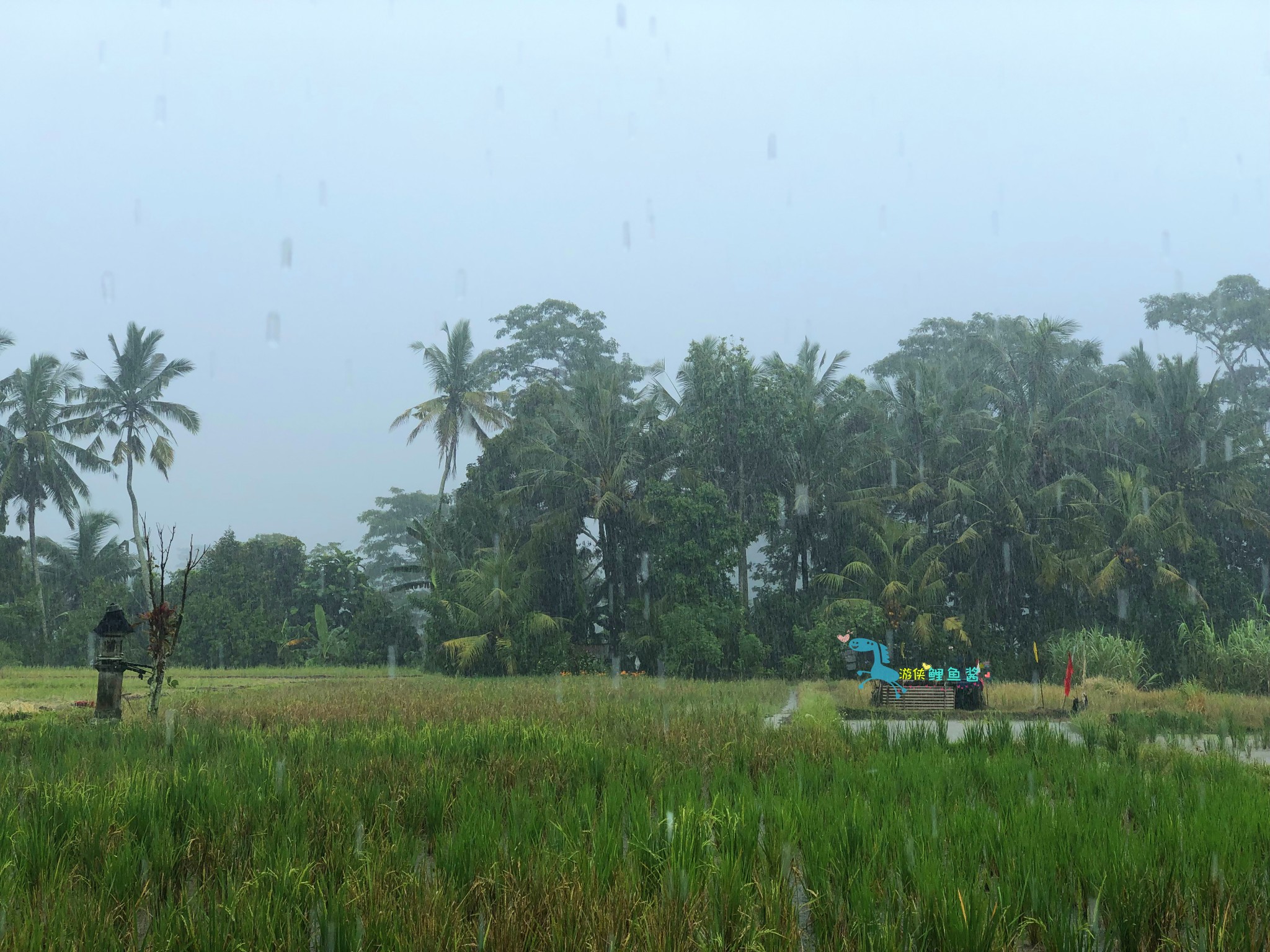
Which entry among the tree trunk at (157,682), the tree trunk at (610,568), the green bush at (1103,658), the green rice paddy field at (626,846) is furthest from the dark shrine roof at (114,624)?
the green bush at (1103,658)

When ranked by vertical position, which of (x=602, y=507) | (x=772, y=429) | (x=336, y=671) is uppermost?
(x=772, y=429)

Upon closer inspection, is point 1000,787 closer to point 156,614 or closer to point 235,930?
point 235,930

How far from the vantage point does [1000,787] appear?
23.1 feet

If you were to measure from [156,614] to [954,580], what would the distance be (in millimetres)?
23442

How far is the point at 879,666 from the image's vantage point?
1728 centimetres

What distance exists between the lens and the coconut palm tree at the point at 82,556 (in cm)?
4191

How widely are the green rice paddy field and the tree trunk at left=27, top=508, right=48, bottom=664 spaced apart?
3191cm

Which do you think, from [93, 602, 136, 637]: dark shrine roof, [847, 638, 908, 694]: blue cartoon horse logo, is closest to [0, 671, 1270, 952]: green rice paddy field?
[93, 602, 136, 637]: dark shrine roof

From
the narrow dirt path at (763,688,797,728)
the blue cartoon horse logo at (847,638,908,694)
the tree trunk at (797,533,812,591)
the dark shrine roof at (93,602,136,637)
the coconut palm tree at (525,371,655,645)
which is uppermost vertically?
the coconut palm tree at (525,371,655,645)

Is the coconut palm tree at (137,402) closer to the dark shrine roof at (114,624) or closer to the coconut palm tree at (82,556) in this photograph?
the coconut palm tree at (82,556)

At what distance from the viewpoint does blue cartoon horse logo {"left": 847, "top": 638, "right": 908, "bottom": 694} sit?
17.1 metres

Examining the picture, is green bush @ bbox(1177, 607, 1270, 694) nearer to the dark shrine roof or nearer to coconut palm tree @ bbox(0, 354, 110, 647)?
the dark shrine roof

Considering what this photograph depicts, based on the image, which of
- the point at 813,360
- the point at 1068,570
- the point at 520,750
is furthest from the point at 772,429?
the point at 520,750

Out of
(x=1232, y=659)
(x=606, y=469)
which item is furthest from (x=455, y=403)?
(x=1232, y=659)
